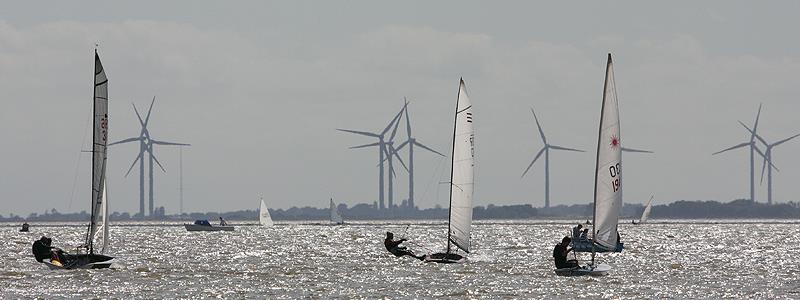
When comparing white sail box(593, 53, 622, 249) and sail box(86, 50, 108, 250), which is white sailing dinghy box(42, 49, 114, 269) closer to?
sail box(86, 50, 108, 250)

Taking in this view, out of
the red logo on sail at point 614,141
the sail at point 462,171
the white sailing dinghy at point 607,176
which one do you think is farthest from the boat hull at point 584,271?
the sail at point 462,171

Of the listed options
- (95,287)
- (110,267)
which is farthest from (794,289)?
(110,267)

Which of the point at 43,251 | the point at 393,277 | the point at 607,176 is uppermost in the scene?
the point at 607,176

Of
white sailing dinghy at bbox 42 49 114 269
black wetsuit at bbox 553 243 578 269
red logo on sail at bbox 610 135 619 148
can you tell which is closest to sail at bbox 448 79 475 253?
black wetsuit at bbox 553 243 578 269

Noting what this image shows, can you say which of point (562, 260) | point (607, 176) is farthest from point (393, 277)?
point (607, 176)

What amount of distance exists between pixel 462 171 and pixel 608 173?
1447 cm

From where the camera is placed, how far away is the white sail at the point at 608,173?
63.4 m

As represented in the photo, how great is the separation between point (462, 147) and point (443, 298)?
2316 cm

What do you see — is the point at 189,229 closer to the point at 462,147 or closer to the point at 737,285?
the point at 462,147

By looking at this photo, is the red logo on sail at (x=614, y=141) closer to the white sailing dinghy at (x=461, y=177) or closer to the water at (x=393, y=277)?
the water at (x=393, y=277)

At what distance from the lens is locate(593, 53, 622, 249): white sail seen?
63.4m

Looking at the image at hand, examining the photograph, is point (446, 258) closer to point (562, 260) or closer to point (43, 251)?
point (562, 260)

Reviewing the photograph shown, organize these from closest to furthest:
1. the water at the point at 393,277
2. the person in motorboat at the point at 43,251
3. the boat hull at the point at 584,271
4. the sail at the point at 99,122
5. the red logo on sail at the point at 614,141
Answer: the water at the point at 393,277, the red logo on sail at the point at 614,141, the boat hull at the point at 584,271, the sail at the point at 99,122, the person in motorboat at the point at 43,251

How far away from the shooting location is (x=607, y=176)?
64562 mm
